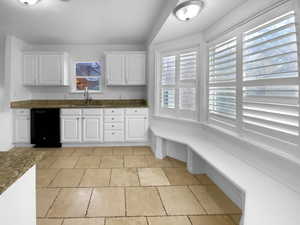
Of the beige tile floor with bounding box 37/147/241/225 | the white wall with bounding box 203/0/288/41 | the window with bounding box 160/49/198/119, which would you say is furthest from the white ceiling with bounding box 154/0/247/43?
the beige tile floor with bounding box 37/147/241/225

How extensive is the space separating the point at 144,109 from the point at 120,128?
2.25 feet

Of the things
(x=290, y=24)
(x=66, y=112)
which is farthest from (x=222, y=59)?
(x=66, y=112)

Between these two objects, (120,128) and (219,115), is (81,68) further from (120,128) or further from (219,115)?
(219,115)

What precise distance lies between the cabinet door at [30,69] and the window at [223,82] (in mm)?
3948

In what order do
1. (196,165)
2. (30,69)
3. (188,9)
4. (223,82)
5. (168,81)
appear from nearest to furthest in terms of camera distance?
1. (188,9)
2. (223,82)
3. (196,165)
4. (168,81)
5. (30,69)

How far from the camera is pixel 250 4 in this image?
2.19 metres

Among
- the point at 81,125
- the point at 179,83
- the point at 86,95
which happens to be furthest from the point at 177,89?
the point at 86,95

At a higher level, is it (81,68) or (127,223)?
(81,68)

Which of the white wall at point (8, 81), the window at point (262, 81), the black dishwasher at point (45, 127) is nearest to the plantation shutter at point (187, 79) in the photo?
the window at point (262, 81)

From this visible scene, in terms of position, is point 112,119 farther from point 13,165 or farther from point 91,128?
point 13,165

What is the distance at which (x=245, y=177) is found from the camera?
187 centimetres

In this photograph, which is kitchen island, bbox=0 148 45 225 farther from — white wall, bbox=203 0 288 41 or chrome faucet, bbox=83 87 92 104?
chrome faucet, bbox=83 87 92 104

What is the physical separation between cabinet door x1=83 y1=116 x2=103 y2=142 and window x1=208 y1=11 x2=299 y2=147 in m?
2.77

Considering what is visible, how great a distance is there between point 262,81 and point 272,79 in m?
0.13
